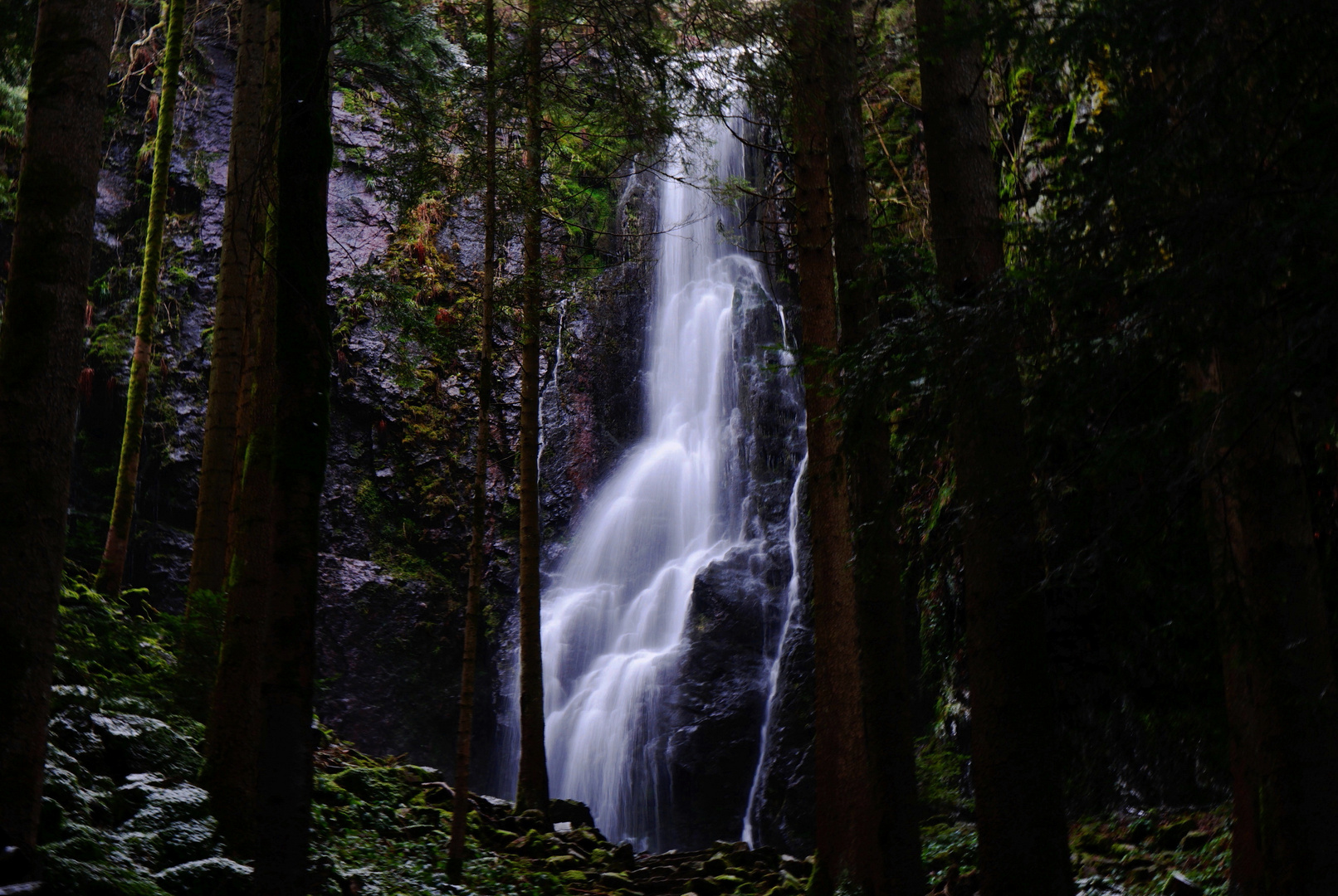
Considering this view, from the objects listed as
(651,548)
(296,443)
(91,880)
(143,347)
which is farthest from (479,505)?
(651,548)

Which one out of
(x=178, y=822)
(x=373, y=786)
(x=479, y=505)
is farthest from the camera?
(x=373, y=786)

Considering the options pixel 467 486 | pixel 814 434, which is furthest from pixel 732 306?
pixel 814 434

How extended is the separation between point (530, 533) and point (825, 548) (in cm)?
485

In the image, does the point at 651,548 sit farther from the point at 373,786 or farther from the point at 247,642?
the point at 247,642

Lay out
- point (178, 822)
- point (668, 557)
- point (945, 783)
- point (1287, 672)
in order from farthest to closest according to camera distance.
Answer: point (668, 557) → point (945, 783) → point (178, 822) → point (1287, 672)

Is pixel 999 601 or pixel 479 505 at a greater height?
pixel 479 505

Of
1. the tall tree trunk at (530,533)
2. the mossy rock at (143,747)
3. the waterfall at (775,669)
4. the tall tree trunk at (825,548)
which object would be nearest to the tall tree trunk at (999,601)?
the tall tree trunk at (825,548)

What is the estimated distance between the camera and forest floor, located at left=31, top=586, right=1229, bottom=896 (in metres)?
4.87

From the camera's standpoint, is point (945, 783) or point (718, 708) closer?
point (945, 783)

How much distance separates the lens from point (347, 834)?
8164 millimetres

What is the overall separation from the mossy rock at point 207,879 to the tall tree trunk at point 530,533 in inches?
243

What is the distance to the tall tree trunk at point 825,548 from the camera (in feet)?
23.9

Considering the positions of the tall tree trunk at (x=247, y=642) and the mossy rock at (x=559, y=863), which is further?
the mossy rock at (x=559, y=863)

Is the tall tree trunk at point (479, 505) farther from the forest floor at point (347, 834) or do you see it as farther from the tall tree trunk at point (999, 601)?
the tall tree trunk at point (999, 601)
